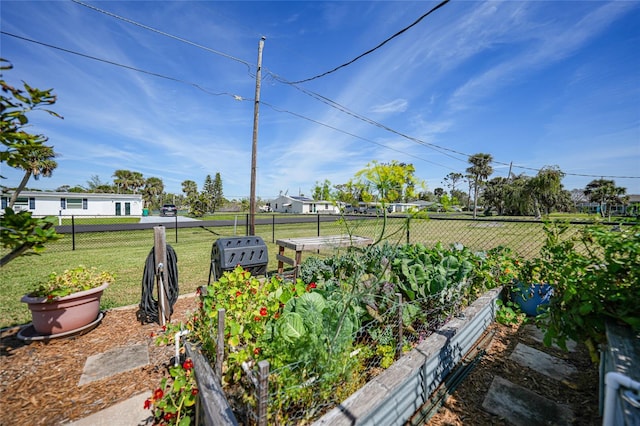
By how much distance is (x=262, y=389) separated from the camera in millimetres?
1107

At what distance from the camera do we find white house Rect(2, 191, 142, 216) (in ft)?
76.4

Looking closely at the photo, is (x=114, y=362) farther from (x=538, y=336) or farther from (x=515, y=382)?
(x=538, y=336)

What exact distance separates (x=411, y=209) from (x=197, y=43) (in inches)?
325

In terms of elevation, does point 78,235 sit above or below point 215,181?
below

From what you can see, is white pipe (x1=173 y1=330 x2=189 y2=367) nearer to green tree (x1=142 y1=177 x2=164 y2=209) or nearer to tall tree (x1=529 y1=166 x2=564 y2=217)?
tall tree (x1=529 y1=166 x2=564 y2=217)

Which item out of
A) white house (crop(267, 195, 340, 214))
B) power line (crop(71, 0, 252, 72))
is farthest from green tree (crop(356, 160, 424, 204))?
white house (crop(267, 195, 340, 214))

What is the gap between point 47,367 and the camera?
213cm

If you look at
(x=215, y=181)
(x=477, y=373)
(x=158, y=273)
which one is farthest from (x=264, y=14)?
(x=215, y=181)

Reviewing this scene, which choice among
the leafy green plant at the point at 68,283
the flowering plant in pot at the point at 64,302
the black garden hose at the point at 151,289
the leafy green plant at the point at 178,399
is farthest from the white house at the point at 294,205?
the leafy green plant at the point at 178,399

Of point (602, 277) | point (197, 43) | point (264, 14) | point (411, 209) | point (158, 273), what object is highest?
point (264, 14)

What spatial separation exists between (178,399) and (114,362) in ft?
3.79

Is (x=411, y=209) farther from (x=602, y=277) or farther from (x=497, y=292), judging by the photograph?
(x=497, y=292)

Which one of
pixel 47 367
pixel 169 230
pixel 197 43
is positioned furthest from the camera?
pixel 169 230

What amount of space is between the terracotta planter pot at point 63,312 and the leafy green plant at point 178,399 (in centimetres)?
175
